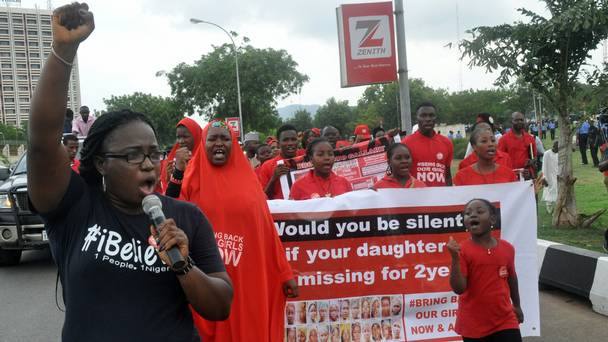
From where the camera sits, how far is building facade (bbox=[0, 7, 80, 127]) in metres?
138

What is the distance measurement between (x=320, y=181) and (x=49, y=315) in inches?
143

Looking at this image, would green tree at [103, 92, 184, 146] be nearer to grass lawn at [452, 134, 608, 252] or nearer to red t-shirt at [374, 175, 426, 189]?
grass lawn at [452, 134, 608, 252]

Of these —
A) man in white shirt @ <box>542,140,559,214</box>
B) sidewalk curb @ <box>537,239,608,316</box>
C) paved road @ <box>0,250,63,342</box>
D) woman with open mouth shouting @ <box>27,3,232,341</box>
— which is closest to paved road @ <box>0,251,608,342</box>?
paved road @ <box>0,250,63,342</box>

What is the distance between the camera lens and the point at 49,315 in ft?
23.0

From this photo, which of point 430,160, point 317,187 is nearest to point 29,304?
point 317,187

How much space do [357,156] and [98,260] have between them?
5830 mm

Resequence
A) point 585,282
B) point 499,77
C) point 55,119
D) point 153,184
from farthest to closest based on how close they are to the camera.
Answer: point 499,77
point 585,282
point 153,184
point 55,119

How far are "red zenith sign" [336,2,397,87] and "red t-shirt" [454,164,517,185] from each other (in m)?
3.39

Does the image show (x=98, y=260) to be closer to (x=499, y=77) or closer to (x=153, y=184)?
(x=153, y=184)

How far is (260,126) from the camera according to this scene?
4953 centimetres

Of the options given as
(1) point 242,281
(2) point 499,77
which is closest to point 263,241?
(1) point 242,281

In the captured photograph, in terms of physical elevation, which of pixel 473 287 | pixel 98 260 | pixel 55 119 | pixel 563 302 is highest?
pixel 55 119

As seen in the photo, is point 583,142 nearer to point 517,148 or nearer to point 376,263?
point 517,148

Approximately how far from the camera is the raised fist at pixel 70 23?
1.88 m
